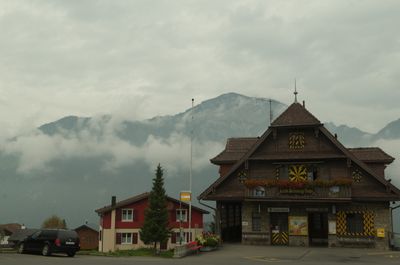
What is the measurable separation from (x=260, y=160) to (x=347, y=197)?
22.9ft

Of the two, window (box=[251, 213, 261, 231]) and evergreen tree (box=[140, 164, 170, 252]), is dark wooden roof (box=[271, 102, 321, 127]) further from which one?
evergreen tree (box=[140, 164, 170, 252])

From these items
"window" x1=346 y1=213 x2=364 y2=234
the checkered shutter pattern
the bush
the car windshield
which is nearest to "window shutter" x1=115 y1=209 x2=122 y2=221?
the bush

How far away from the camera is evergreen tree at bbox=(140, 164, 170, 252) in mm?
50031

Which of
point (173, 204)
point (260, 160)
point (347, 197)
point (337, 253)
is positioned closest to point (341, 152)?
point (347, 197)

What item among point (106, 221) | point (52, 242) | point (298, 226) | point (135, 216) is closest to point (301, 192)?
point (298, 226)

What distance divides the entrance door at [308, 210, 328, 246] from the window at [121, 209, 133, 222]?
3023 centimetres

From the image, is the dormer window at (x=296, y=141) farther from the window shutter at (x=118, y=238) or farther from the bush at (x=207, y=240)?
the window shutter at (x=118, y=238)

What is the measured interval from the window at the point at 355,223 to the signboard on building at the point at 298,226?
2976mm

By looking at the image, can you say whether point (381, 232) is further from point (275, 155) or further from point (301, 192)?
point (275, 155)

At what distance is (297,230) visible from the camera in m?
37.6

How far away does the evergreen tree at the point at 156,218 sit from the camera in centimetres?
5003

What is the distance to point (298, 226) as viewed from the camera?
3769 cm

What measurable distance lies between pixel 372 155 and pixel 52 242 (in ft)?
83.6

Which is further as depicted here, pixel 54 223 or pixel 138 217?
pixel 54 223
